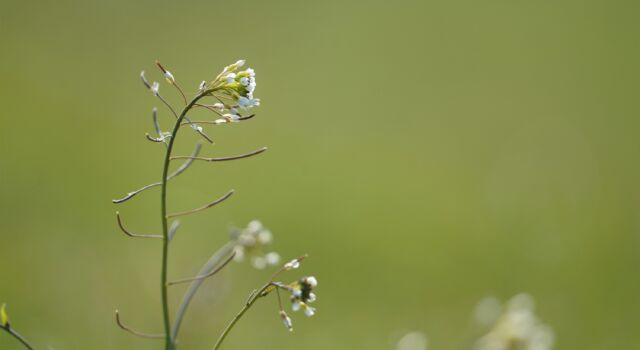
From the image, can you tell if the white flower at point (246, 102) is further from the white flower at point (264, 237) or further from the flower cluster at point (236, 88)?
Answer: the white flower at point (264, 237)

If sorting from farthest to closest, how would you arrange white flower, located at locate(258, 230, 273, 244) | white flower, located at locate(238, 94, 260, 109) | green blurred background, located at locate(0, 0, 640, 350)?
green blurred background, located at locate(0, 0, 640, 350) < white flower, located at locate(258, 230, 273, 244) < white flower, located at locate(238, 94, 260, 109)

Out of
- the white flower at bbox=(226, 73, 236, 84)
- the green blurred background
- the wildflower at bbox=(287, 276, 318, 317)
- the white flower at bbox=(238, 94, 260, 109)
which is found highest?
the green blurred background

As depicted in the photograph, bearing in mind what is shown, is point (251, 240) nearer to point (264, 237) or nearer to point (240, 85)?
point (264, 237)

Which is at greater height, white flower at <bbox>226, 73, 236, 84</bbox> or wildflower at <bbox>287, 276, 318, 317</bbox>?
white flower at <bbox>226, 73, 236, 84</bbox>

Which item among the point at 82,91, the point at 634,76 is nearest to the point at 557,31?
the point at 634,76

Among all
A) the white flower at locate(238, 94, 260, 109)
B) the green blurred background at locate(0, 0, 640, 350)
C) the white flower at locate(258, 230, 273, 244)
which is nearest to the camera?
the white flower at locate(238, 94, 260, 109)

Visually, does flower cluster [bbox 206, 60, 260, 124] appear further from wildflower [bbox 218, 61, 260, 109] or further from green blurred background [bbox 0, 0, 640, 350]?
green blurred background [bbox 0, 0, 640, 350]

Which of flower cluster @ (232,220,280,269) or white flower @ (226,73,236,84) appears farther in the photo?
flower cluster @ (232,220,280,269)

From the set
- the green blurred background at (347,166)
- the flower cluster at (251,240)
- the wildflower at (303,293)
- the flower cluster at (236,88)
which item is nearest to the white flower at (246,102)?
the flower cluster at (236,88)

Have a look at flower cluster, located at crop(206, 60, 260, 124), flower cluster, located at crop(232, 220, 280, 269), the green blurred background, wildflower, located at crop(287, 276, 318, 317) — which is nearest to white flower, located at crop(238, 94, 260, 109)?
flower cluster, located at crop(206, 60, 260, 124)
